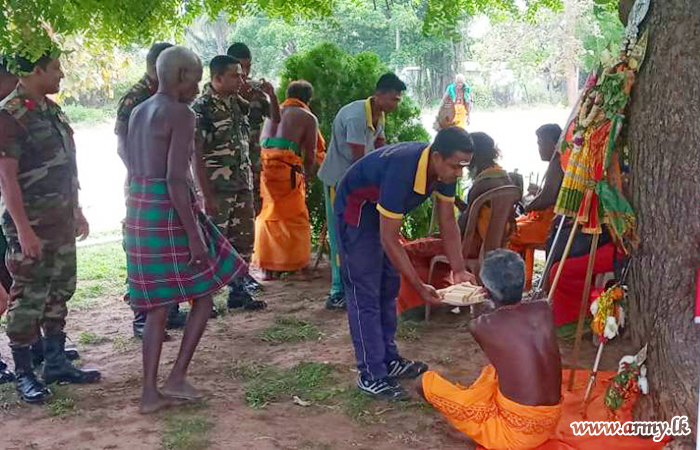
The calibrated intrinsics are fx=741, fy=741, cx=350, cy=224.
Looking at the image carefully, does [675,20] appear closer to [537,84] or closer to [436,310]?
[436,310]

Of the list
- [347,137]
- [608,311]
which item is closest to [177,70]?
[347,137]

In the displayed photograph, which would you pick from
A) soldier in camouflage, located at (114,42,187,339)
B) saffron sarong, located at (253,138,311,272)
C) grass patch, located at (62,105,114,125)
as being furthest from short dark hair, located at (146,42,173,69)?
grass patch, located at (62,105,114,125)

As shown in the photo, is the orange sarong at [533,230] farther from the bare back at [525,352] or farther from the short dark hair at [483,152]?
the bare back at [525,352]

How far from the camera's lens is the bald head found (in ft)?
12.7

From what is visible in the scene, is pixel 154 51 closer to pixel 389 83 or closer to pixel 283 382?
pixel 389 83

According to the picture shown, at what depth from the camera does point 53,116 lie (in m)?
4.32

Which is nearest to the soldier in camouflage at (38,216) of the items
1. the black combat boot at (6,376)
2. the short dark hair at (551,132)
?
the black combat boot at (6,376)

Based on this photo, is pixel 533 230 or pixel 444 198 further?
pixel 533 230

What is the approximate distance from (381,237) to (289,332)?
6.08 ft

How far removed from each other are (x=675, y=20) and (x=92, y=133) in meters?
19.6

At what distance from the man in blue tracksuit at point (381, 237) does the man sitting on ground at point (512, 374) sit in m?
0.53

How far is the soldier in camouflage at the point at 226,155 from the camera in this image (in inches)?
216

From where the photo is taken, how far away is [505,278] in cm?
349

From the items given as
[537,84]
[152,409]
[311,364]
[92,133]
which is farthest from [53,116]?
[537,84]
